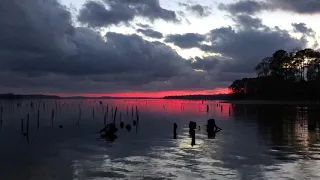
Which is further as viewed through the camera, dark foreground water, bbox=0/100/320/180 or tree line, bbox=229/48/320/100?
tree line, bbox=229/48/320/100

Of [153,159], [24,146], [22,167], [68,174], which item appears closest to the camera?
[68,174]

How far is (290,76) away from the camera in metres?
164

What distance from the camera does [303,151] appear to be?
35.5 metres

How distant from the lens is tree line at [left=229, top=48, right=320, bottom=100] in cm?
15088

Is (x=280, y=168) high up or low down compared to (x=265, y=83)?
down

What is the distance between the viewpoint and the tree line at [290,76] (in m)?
151

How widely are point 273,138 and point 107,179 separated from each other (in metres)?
29.0

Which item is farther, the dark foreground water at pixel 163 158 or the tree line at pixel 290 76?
the tree line at pixel 290 76

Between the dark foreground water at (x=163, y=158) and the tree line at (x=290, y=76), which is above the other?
the tree line at (x=290, y=76)

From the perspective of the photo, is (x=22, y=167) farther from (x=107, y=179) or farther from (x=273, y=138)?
(x=273, y=138)

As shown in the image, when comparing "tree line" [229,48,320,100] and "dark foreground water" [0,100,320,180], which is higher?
"tree line" [229,48,320,100]

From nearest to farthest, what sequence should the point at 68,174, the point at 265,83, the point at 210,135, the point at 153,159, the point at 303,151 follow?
the point at 68,174 → the point at 153,159 → the point at 303,151 → the point at 210,135 → the point at 265,83

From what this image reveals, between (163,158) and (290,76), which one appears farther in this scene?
(290,76)

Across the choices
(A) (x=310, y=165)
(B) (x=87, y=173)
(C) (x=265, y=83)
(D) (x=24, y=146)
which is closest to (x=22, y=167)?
(B) (x=87, y=173)
